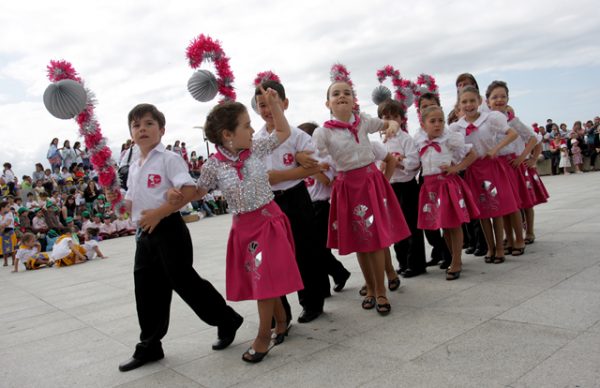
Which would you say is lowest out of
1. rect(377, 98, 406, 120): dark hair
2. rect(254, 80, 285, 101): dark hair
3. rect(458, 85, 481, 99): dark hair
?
rect(377, 98, 406, 120): dark hair

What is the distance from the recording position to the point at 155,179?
11.2 ft

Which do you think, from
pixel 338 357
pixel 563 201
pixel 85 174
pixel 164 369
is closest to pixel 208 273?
pixel 164 369

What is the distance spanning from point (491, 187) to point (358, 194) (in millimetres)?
1933

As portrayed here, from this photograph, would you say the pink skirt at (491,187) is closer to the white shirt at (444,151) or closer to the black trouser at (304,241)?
the white shirt at (444,151)

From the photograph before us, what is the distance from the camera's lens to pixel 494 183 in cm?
520

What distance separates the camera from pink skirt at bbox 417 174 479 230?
183 inches

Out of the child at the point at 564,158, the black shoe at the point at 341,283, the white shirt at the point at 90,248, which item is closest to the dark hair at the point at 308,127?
the black shoe at the point at 341,283

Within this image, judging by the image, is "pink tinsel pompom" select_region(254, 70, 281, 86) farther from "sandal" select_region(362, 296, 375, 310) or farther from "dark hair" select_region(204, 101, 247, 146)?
"sandal" select_region(362, 296, 375, 310)

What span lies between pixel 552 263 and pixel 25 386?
14.8 feet

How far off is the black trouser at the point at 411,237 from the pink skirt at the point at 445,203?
314 mm

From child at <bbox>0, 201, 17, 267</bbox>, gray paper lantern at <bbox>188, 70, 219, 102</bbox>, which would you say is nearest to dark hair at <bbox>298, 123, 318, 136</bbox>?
gray paper lantern at <bbox>188, 70, 219, 102</bbox>

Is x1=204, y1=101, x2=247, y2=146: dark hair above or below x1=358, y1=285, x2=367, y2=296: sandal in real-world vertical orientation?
above

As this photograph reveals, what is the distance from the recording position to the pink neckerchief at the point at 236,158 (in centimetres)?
332

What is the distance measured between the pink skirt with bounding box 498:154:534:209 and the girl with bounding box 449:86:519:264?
0.93 feet
